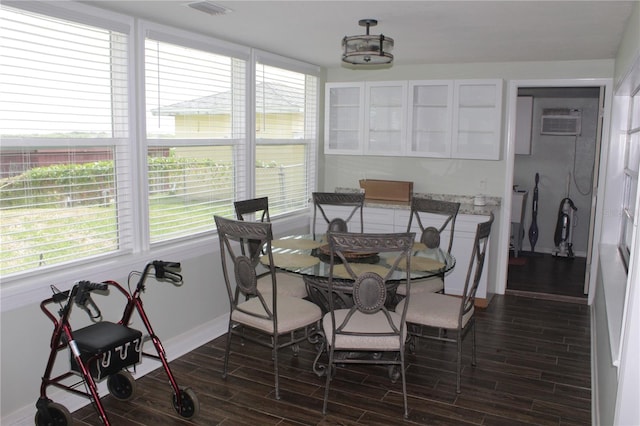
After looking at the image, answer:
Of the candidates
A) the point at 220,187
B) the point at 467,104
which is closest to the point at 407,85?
the point at 467,104

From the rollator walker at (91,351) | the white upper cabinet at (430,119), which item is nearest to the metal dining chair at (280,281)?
the rollator walker at (91,351)

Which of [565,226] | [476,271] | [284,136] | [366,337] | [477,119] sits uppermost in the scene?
[477,119]

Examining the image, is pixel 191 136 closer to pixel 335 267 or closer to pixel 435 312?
pixel 335 267

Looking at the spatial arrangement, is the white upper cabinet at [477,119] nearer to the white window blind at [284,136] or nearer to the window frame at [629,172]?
the window frame at [629,172]

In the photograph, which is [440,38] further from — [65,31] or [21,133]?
[21,133]

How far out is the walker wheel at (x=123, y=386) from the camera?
3164 millimetres

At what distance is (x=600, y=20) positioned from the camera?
3.40 metres

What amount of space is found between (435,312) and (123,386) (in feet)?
6.48

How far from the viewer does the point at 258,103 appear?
16.3 feet

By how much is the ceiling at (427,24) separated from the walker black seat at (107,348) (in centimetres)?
191

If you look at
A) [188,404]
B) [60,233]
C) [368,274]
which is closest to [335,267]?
[368,274]

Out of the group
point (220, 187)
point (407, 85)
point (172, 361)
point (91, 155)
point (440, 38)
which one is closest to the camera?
point (91, 155)

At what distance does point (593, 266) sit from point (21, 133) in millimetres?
4894

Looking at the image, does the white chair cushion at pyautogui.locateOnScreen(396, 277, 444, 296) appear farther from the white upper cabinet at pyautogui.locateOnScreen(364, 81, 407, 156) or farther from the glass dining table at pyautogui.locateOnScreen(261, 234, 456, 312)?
the white upper cabinet at pyautogui.locateOnScreen(364, 81, 407, 156)
